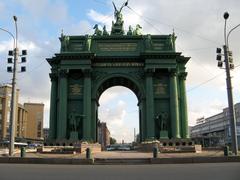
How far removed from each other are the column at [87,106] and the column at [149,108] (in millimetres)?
8541

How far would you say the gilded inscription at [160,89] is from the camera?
59.1 meters

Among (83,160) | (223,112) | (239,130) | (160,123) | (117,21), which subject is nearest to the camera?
(83,160)

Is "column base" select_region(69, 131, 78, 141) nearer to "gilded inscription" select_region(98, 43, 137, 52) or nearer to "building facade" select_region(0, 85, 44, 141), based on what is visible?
"gilded inscription" select_region(98, 43, 137, 52)

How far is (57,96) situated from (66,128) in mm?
5849

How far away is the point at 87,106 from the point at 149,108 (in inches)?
362

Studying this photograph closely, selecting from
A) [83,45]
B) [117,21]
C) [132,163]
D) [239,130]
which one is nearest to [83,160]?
[132,163]

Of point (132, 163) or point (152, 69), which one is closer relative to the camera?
point (132, 163)

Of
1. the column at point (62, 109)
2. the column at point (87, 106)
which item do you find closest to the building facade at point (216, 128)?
the column at point (87, 106)

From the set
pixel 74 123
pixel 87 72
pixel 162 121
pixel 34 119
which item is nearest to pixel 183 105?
pixel 162 121

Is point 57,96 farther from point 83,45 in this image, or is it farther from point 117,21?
point 117,21

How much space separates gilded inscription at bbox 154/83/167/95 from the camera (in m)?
59.1

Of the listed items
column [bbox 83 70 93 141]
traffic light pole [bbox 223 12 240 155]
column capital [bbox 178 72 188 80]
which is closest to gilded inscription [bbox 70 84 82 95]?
column [bbox 83 70 93 141]

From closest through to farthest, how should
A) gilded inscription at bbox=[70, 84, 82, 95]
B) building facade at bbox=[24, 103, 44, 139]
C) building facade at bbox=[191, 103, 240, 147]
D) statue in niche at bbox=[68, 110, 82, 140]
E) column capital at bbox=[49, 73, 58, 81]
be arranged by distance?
statue in niche at bbox=[68, 110, 82, 140] → gilded inscription at bbox=[70, 84, 82, 95] → column capital at bbox=[49, 73, 58, 81] → building facade at bbox=[191, 103, 240, 147] → building facade at bbox=[24, 103, 44, 139]

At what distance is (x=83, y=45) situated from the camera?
5953 cm
